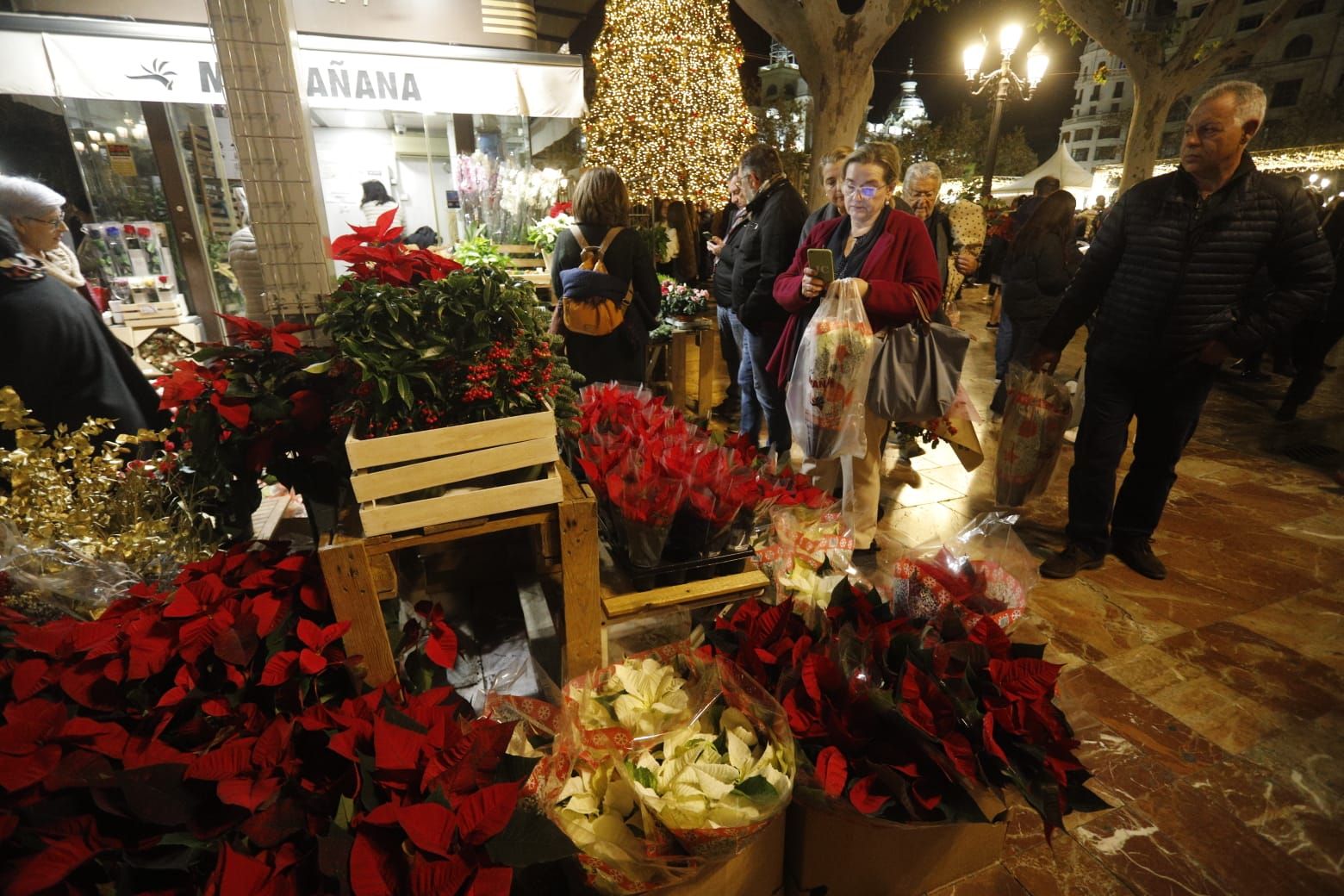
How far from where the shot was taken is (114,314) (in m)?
5.30

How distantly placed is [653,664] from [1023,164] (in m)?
45.2

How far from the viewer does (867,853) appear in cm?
136

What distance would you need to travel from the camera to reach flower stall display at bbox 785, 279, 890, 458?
2605 millimetres

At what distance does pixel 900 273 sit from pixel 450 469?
207 centimetres

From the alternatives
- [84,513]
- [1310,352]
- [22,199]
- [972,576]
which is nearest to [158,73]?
[22,199]

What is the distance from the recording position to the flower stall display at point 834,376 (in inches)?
103

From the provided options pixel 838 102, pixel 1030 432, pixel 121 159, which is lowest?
pixel 1030 432

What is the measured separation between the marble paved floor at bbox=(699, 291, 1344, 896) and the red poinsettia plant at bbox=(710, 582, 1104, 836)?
24cm

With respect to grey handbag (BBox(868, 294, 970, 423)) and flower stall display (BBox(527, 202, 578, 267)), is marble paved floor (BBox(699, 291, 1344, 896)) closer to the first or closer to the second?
grey handbag (BBox(868, 294, 970, 423))

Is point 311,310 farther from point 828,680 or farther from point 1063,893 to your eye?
point 1063,893

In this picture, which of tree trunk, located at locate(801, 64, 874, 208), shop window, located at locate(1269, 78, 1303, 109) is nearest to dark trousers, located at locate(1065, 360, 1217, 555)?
tree trunk, located at locate(801, 64, 874, 208)

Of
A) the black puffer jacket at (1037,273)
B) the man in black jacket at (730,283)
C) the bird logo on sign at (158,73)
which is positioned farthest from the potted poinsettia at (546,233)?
the black puffer jacket at (1037,273)

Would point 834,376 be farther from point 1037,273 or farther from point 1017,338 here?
point 1017,338

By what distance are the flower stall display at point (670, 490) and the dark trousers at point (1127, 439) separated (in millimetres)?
1997
